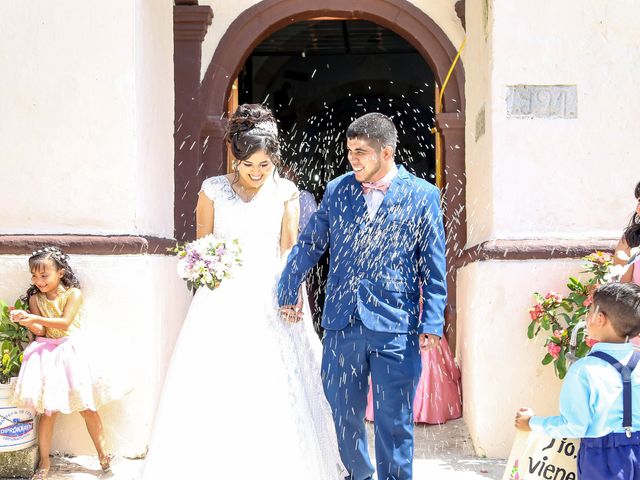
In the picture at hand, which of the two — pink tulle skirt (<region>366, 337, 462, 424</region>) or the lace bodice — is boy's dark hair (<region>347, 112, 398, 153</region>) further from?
pink tulle skirt (<region>366, 337, 462, 424</region>)

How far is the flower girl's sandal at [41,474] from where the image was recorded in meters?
4.77

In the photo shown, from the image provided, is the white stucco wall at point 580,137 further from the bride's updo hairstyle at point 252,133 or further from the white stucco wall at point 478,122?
the bride's updo hairstyle at point 252,133

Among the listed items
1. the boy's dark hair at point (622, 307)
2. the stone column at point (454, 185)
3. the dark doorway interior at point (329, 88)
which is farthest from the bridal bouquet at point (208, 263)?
the dark doorway interior at point (329, 88)

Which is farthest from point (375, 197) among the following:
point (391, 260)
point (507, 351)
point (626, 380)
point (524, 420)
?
point (507, 351)

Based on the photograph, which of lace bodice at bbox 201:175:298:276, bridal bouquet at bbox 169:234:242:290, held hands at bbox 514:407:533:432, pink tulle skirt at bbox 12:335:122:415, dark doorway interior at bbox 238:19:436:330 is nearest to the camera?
held hands at bbox 514:407:533:432

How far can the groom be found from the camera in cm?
373

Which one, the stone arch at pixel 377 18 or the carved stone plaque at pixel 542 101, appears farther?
the stone arch at pixel 377 18

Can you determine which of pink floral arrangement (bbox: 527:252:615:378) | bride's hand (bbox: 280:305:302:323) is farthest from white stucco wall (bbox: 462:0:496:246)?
bride's hand (bbox: 280:305:302:323)

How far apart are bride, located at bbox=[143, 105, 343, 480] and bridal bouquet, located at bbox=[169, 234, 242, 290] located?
0.36ft

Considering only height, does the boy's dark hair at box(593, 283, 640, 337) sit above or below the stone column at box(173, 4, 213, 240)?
below

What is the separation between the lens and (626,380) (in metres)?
2.87

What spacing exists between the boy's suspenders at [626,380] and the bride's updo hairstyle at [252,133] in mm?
2157

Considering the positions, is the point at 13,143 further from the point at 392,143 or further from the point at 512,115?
the point at 512,115

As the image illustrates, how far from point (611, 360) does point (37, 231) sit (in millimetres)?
3681
